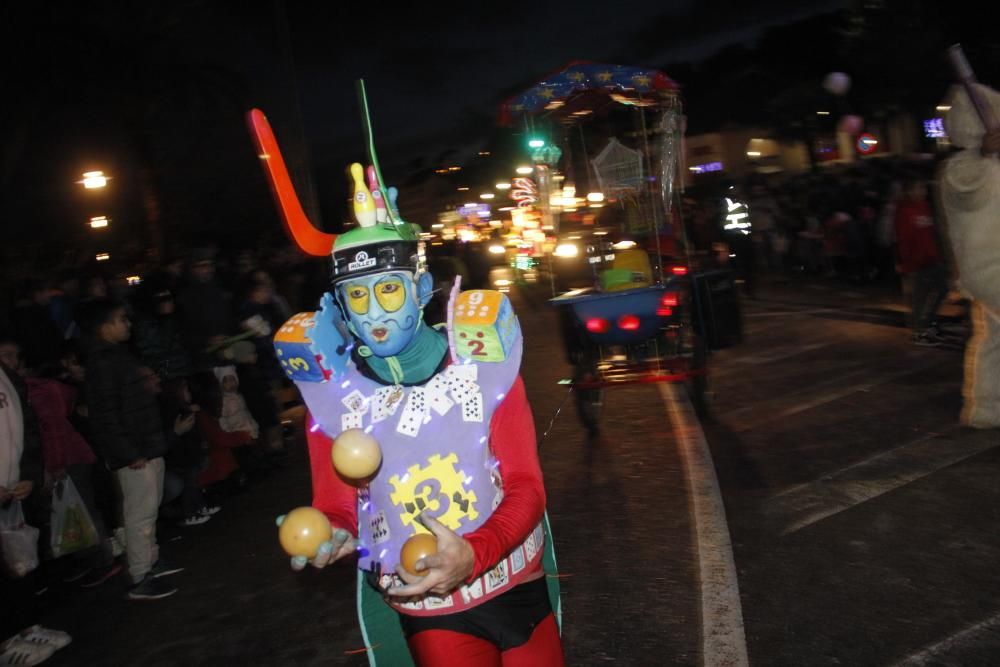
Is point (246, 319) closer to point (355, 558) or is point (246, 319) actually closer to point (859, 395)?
point (859, 395)

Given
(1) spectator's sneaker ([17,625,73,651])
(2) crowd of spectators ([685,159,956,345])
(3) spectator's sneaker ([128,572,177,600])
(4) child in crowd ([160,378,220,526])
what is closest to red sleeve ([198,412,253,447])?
(4) child in crowd ([160,378,220,526])

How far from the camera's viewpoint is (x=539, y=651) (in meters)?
2.44

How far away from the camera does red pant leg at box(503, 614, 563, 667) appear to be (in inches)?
95.0

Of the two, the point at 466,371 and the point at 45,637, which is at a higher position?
the point at 466,371

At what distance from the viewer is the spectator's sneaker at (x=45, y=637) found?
5.09 meters

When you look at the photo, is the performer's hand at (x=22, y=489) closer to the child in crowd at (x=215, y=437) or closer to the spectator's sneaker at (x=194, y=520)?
the spectator's sneaker at (x=194, y=520)

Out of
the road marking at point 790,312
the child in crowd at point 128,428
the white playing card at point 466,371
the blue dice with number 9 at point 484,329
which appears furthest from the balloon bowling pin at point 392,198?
the road marking at point 790,312

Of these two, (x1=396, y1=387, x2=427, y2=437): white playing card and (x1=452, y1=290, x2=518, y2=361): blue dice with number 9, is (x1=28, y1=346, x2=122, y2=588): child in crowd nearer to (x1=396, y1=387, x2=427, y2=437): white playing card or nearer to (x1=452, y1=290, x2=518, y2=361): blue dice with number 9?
(x1=396, y1=387, x2=427, y2=437): white playing card

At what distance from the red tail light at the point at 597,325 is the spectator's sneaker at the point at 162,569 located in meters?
4.04

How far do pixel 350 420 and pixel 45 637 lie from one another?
3.72 m

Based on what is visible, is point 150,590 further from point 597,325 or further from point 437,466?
point 597,325

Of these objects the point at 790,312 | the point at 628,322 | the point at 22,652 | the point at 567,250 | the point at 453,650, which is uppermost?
the point at 567,250

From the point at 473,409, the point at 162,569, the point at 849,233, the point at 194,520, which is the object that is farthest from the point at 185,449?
the point at 849,233

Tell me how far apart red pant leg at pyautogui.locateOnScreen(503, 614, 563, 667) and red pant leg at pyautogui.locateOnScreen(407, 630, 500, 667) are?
0.06m
